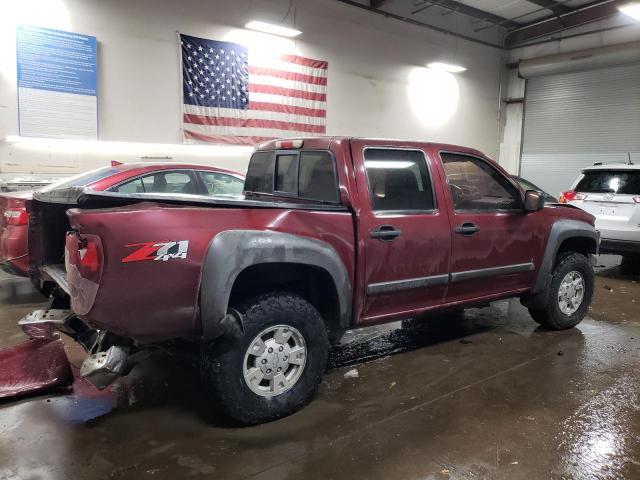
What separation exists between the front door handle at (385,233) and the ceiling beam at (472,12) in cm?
1044

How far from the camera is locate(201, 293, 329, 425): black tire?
2.66 meters

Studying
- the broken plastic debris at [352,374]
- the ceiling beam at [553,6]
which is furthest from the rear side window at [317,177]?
the ceiling beam at [553,6]

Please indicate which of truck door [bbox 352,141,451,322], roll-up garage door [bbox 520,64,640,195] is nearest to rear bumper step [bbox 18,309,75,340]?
truck door [bbox 352,141,451,322]

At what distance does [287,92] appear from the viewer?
10398 mm

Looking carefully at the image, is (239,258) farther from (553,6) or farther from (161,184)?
(553,6)

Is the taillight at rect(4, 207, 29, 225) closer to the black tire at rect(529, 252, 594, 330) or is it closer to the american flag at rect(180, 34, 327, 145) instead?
the black tire at rect(529, 252, 594, 330)

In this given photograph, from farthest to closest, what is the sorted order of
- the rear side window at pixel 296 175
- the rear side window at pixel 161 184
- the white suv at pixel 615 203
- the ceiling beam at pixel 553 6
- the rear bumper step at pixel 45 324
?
the ceiling beam at pixel 553 6 < the white suv at pixel 615 203 < the rear side window at pixel 161 184 < the rear side window at pixel 296 175 < the rear bumper step at pixel 45 324

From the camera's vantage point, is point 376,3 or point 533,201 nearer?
point 533,201

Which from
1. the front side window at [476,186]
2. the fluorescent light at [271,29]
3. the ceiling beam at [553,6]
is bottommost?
the front side window at [476,186]

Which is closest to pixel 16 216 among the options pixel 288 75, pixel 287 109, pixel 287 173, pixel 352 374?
pixel 287 173

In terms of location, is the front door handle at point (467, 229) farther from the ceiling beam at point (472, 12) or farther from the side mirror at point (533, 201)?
the ceiling beam at point (472, 12)

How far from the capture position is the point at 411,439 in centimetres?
273

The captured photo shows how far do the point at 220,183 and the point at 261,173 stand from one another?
212 centimetres

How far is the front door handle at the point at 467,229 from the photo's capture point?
12.0 feet
